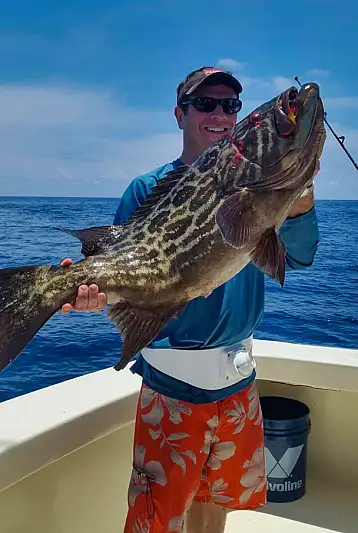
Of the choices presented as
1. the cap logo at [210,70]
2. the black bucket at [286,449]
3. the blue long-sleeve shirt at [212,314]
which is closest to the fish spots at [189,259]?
the blue long-sleeve shirt at [212,314]

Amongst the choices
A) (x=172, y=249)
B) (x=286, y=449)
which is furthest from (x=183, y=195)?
(x=286, y=449)

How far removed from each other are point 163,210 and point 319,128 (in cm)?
61

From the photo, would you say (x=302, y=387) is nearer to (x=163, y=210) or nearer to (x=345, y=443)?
(x=345, y=443)

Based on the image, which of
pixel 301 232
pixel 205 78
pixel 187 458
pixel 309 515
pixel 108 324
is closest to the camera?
pixel 301 232

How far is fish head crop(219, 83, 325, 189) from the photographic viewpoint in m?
1.95

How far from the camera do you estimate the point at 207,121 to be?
2584 mm

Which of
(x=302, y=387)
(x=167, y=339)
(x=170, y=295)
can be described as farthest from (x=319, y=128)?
(x=302, y=387)

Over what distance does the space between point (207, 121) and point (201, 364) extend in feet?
3.38

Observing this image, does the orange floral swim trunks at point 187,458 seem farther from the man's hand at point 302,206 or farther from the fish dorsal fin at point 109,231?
the man's hand at point 302,206

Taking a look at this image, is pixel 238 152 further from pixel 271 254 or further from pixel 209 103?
pixel 209 103

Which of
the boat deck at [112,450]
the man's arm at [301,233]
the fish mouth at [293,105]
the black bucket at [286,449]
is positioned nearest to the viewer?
the fish mouth at [293,105]

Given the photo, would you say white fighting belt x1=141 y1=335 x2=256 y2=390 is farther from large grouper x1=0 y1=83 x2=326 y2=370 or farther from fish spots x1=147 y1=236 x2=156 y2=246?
fish spots x1=147 y1=236 x2=156 y2=246

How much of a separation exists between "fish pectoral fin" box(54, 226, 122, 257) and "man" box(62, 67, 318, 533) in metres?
0.29

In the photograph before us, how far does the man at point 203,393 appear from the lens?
7.95ft
